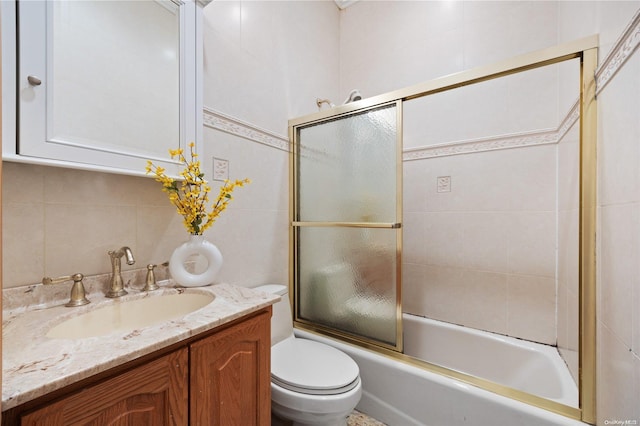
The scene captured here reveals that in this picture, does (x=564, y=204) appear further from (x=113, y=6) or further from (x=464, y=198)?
(x=113, y=6)

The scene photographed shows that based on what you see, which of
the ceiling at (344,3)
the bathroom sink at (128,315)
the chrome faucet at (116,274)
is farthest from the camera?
the ceiling at (344,3)

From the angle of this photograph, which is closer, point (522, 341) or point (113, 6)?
point (113, 6)

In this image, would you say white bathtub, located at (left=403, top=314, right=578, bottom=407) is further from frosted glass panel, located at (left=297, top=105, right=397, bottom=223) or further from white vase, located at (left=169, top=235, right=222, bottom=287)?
white vase, located at (left=169, top=235, right=222, bottom=287)

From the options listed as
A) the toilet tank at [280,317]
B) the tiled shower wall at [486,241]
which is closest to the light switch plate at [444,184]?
the tiled shower wall at [486,241]

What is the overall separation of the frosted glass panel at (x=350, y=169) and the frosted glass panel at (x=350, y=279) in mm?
→ 107

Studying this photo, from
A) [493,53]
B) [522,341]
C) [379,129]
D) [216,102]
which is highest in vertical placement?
[493,53]

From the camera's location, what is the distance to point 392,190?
149cm

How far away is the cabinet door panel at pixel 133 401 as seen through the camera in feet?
1.93

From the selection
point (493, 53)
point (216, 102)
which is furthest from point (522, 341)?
point (216, 102)

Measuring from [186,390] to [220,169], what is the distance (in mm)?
998

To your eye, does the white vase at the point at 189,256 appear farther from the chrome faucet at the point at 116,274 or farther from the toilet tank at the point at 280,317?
the toilet tank at the point at 280,317

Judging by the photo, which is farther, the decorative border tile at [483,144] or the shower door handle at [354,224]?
the decorative border tile at [483,144]

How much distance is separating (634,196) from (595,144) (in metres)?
0.33

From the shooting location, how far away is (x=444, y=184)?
77.4 inches
